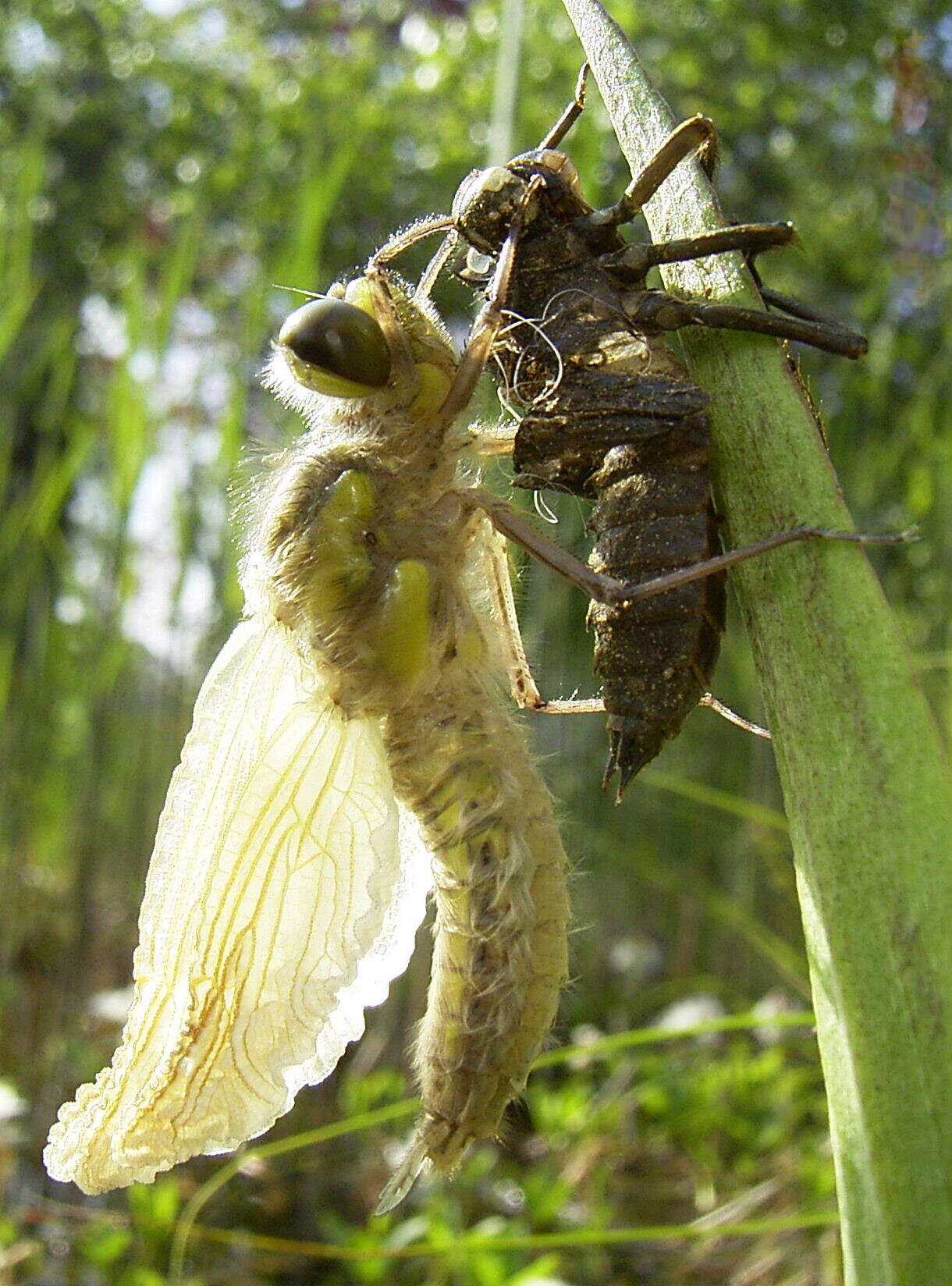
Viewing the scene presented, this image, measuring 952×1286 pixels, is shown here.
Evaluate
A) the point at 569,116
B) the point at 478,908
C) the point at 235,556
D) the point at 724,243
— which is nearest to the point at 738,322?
the point at 724,243

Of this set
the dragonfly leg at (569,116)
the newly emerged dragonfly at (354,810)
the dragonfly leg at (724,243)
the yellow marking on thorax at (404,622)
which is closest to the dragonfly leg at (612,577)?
the newly emerged dragonfly at (354,810)

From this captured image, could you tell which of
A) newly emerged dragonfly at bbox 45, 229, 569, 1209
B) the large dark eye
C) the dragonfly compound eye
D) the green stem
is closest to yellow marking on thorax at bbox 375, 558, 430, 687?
newly emerged dragonfly at bbox 45, 229, 569, 1209

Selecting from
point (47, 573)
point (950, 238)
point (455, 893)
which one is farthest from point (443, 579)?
point (47, 573)

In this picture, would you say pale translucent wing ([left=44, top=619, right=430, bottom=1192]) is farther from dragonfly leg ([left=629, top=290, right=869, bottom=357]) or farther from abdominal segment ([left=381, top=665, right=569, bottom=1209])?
dragonfly leg ([left=629, top=290, right=869, bottom=357])

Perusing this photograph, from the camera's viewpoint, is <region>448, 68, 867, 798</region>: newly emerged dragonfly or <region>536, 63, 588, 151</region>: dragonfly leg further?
<region>536, 63, 588, 151</region>: dragonfly leg

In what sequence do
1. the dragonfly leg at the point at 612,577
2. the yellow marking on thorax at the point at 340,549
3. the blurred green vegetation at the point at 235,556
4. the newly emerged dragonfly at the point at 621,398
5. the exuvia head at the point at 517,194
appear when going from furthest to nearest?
the blurred green vegetation at the point at 235,556
the yellow marking on thorax at the point at 340,549
the exuvia head at the point at 517,194
the newly emerged dragonfly at the point at 621,398
the dragonfly leg at the point at 612,577

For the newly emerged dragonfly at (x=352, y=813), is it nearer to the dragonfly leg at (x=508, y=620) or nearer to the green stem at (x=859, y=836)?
the dragonfly leg at (x=508, y=620)

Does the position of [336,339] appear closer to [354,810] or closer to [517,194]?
[517,194]
